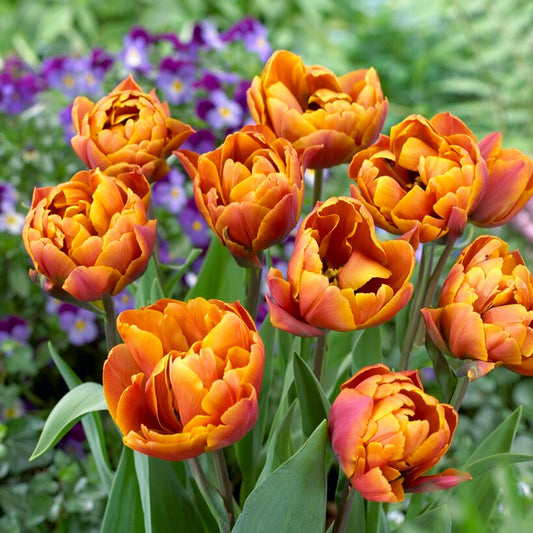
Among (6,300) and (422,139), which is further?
(6,300)

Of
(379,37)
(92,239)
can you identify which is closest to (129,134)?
(92,239)

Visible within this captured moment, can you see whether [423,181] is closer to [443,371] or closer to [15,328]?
[443,371]

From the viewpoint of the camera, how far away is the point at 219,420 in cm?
35

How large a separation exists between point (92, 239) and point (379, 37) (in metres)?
2.26

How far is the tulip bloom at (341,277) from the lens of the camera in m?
0.36

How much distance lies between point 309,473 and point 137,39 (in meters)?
1.01

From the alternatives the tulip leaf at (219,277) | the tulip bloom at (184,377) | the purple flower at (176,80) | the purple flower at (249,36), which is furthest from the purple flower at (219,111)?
the tulip bloom at (184,377)

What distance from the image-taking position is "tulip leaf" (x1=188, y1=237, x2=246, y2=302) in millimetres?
604

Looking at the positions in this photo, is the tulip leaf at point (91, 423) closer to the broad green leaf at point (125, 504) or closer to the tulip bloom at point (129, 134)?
the broad green leaf at point (125, 504)

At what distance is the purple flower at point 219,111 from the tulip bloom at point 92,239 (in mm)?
727

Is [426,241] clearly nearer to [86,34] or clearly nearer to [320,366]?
[320,366]

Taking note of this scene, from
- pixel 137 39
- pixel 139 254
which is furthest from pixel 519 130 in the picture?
pixel 139 254

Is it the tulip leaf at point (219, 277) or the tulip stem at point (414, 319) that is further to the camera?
the tulip leaf at point (219, 277)

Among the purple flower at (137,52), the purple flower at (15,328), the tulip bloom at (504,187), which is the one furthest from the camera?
the purple flower at (137,52)
